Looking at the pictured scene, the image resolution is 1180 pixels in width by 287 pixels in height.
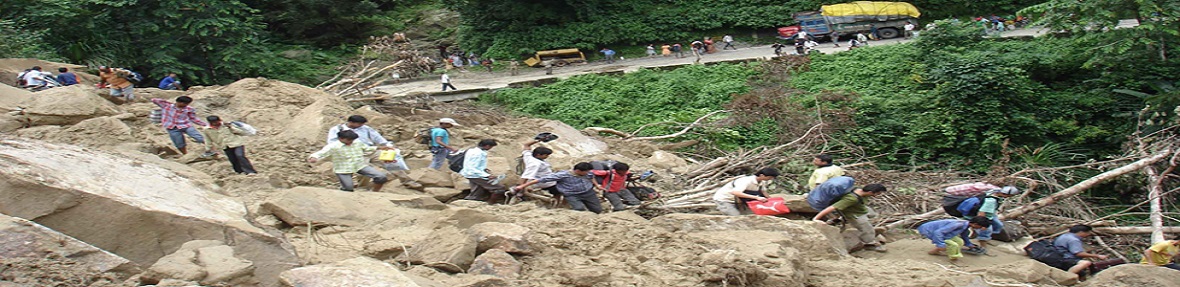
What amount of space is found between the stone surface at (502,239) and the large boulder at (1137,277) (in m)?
4.73

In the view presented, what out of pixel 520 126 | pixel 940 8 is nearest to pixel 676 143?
pixel 520 126

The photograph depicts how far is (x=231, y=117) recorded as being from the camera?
13.3m

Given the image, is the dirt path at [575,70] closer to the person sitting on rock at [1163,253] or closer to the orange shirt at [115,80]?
the orange shirt at [115,80]

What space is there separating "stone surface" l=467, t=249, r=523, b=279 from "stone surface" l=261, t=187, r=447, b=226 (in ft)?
5.77

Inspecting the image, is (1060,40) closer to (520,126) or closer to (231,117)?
(520,126)

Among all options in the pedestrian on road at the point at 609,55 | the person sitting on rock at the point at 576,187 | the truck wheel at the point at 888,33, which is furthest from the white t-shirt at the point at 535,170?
the truck wheel at the point at 888,33

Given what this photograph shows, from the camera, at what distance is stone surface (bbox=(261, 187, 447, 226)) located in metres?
7.39

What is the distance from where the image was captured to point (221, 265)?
536 centimetres

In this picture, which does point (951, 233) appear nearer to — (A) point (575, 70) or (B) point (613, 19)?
(A) point (575, 70)

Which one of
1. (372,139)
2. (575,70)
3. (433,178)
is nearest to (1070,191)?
(433,178)

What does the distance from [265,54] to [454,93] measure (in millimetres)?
4833

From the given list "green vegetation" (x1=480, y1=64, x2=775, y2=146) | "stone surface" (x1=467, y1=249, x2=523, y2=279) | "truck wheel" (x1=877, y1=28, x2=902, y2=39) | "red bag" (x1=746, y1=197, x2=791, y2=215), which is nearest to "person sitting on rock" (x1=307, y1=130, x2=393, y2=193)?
"stone surface" (x1=467, y1=249, x2=523, y2=279)

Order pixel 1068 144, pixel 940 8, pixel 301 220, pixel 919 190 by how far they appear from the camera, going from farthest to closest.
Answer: pixel 940 8 < pixel 1068 144 < pixel 919 190 < pixel 301 220

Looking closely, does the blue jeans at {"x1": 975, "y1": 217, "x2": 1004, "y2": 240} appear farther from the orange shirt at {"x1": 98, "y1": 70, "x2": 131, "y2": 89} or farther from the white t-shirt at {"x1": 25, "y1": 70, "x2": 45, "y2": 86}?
the white t-shirt at {"x1": 25, "y1": 70, "x2": 45, "y2": 86}
